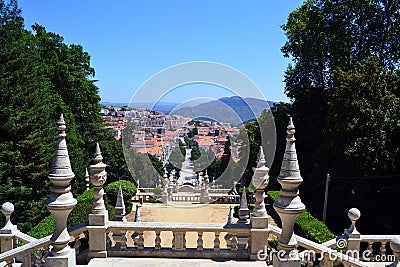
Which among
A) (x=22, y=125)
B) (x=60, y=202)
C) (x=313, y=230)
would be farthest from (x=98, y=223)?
(x=22, y=125)

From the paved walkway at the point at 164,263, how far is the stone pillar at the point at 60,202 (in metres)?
2.03

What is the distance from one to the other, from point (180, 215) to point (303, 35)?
A: 12.7 metres

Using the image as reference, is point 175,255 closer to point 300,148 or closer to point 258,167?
point 258,167

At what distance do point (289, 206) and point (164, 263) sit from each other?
331cm

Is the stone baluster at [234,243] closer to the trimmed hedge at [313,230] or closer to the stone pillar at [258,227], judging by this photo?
the stone pillar at [258,227]

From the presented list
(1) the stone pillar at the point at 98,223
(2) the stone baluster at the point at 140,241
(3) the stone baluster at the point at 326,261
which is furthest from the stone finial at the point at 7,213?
(3) the stone baluster at the point at 326,261

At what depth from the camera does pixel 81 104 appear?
83.0ft

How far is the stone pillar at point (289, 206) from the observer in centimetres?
413

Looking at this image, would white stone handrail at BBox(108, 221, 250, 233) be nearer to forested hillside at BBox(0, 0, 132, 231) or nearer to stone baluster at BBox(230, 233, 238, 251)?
stone baluster at BBox(230, 233, 238, 251)

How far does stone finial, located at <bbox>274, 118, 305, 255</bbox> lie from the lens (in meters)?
4.13

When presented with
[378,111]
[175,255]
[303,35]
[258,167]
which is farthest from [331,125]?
[175,255]

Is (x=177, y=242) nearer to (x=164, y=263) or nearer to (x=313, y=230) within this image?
(x=164, y=263)

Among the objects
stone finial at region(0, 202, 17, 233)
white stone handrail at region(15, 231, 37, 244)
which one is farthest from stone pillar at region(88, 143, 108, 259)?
stone finial at region(0, 202, 17, 233)

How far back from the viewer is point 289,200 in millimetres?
4168
